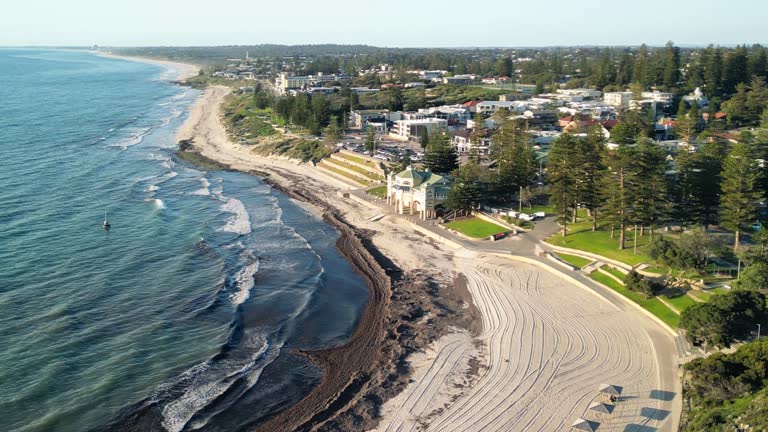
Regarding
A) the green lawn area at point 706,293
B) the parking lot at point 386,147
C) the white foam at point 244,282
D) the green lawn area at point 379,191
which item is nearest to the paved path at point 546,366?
the green lawn area at point 706,293

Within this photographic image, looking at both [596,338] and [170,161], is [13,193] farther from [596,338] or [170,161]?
[596,338]

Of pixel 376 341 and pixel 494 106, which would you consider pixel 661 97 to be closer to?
pixel 494 106

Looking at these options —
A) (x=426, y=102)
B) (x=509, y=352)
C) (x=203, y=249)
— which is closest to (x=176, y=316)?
(x=203, y=249)

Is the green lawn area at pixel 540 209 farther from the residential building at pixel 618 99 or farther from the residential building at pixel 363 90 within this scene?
the residential building at pixel 363 90

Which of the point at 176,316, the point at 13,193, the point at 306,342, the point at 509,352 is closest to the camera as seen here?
the point at 509,352

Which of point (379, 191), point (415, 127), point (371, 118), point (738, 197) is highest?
point (738, 197)

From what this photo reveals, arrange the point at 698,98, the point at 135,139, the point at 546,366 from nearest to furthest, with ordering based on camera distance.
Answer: the point at 546,366, the point at 135,139, the point at 698,98

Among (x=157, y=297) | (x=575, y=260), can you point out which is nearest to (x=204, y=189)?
(x=157, y=297)
